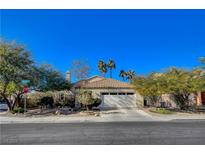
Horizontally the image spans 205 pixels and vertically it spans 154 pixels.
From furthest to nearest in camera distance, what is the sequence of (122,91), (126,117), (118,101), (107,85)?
(107,85)
(122,91)
(118,101)
(126,117)

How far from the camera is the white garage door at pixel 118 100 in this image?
104 ft

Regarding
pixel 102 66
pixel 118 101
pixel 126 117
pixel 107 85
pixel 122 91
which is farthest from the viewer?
pixel 102 66

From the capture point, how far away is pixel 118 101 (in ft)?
105

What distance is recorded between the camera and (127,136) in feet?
36.5

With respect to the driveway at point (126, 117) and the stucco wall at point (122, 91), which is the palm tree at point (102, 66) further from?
the driveway at point (126, 117)

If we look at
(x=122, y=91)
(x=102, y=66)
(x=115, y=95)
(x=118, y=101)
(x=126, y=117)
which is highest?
(x=102, y=66)

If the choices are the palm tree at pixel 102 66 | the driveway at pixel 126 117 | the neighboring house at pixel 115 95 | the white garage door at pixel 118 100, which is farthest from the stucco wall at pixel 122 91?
the palm tree at pixel 102 66

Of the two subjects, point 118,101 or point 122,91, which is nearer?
Result: point 118,101

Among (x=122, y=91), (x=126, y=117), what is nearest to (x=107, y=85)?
(x=122, y=91)

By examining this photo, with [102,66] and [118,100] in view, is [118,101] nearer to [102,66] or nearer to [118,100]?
[118,100]

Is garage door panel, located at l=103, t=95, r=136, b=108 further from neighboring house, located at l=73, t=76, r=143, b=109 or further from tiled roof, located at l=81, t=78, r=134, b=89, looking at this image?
tiled roof, located at l=81, t=78, r=134, b=89

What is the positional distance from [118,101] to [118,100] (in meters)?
0.12
